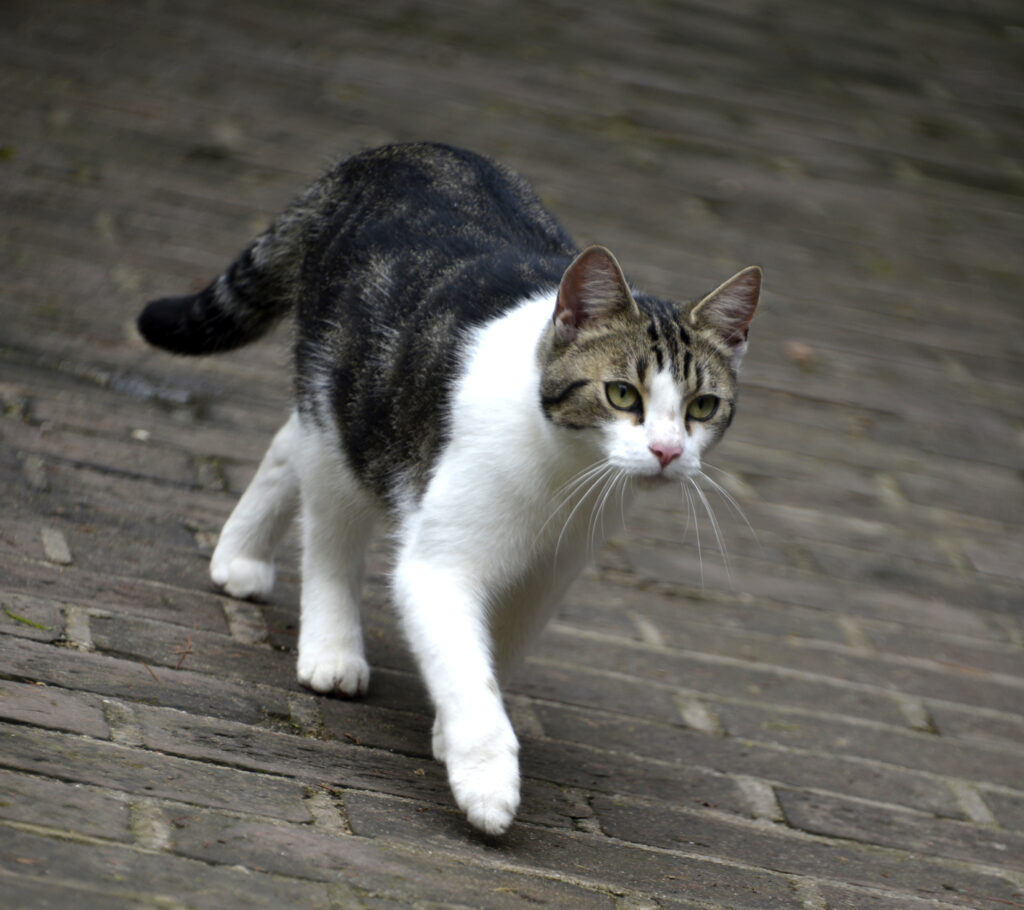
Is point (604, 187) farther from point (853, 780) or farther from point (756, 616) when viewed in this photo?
point (853, 780)

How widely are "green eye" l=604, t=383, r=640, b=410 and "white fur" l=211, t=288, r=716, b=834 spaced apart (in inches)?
1.6

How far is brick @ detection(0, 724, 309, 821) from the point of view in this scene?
2.32 metres

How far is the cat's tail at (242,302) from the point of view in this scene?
3.63m

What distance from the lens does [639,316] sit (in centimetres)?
292

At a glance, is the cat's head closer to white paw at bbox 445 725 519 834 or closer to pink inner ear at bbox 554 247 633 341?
pink inner ear at bbox 554 247 633 341

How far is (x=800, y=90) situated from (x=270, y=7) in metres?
3.25

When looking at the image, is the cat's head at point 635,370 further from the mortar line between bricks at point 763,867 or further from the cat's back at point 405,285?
the mortar line between bricks at point 763,867

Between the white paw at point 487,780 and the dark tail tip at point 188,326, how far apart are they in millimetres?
1539

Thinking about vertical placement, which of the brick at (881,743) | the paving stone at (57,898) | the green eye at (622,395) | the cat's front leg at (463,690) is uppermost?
the green eye at (622,395)

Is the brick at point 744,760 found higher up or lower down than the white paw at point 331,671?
lower down

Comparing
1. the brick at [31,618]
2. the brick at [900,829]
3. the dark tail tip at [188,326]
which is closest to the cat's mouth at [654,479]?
the brick at [900,829]

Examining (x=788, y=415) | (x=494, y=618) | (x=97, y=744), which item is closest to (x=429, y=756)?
(x=494, y=618)

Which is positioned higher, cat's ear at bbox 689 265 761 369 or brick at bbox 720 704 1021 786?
cat's ear at bbox 689 265 761 369

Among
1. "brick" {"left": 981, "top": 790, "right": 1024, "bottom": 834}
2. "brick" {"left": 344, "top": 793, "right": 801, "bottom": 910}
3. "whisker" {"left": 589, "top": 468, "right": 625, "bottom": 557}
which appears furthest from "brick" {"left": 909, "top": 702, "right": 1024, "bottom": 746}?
"whisker" {"left": 589, "top": 468, "right": 625, "bottom": 557}
